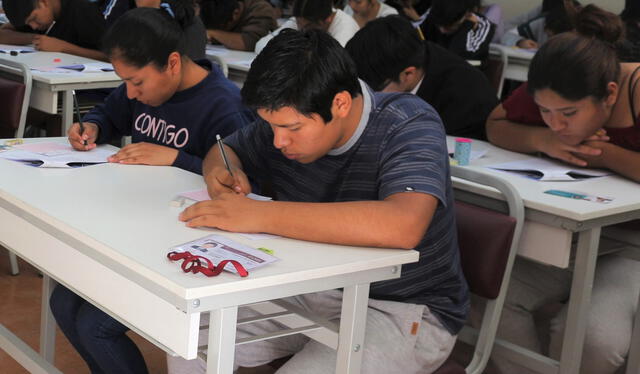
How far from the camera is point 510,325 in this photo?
227 centimetres

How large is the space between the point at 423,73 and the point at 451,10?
2.38 meters

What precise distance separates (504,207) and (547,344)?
0.54 metres

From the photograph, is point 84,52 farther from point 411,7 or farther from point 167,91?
point 411,7

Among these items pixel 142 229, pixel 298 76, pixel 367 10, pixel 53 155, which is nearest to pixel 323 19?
pixel 367 10

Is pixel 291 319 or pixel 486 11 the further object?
pixel 486 11

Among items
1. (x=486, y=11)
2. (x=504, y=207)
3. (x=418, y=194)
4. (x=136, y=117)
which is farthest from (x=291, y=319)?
(x=486, y=11)

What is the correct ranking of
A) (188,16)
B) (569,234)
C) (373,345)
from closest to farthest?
(373,345) < (569,234) < (188,16)

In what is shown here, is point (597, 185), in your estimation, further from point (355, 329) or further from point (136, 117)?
point (136, 117)

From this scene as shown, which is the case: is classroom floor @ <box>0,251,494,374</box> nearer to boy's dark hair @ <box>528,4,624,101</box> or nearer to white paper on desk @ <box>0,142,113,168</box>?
white paper on desk @ <box>0,142,113,168</box>

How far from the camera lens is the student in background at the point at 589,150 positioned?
2.21 metres

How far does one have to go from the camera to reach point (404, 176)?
155 cm

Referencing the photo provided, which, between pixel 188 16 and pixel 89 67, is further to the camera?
pixel 89 67

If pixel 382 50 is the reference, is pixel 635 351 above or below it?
below

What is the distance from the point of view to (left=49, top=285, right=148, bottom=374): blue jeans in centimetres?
187
